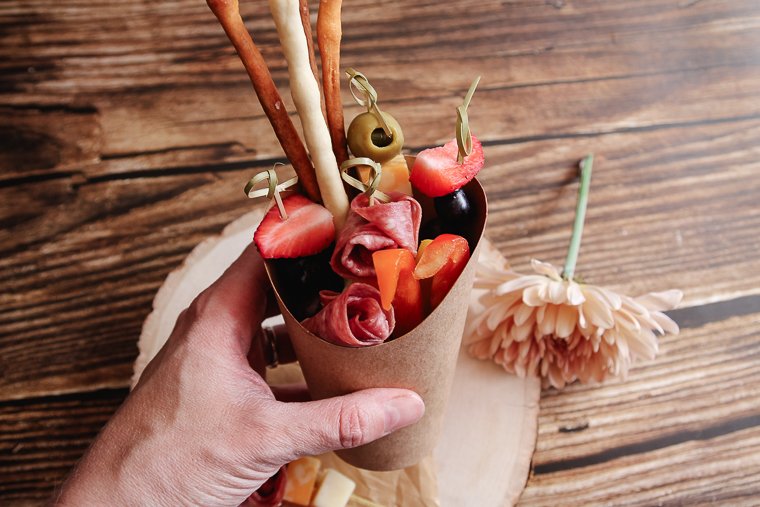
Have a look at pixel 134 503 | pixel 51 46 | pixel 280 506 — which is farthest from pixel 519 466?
pixel 51 46

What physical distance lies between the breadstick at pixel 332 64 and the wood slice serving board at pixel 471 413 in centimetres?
38

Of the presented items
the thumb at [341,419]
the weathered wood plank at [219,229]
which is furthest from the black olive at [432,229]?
the weathered wood plank at [219,229]

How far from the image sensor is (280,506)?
0.82 metres

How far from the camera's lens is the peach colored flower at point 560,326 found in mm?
780

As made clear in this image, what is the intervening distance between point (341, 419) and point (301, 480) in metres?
0.24

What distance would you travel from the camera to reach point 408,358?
0.62 m

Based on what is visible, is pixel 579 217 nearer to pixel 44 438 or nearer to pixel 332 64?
pixel 332 64

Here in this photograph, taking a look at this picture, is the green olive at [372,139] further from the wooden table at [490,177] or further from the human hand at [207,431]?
the wooden table at [490,177]

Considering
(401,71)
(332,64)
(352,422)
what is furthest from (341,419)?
(401,71)

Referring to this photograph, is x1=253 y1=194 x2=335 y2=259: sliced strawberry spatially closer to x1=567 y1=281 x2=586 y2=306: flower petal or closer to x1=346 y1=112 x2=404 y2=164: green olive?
x1=346 y1=112 x2=404 y2=164: green olive

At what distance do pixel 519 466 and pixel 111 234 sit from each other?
0.70m

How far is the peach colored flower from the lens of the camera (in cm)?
78

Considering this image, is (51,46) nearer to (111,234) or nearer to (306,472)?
(111,234)

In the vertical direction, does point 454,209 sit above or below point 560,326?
above
